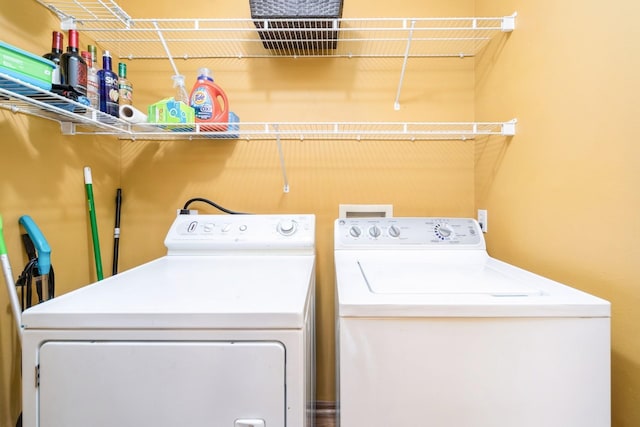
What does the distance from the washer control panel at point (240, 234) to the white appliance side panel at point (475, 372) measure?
73cm

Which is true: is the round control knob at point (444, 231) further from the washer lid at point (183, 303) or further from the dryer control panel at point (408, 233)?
the washer lid at point (183, 303)

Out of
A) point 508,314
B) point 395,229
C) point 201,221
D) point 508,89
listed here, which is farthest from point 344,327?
point 508,89

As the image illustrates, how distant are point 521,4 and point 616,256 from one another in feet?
3.76

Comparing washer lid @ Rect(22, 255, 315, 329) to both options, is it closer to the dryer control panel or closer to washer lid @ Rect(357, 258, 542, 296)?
washer lid @ Rect(357, 258, 542, 296)

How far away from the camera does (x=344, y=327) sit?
72 cm

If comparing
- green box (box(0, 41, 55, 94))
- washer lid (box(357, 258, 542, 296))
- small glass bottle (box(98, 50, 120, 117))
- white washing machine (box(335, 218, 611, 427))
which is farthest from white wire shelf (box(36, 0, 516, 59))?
white washing machine (box(335, 218, 611, 427))

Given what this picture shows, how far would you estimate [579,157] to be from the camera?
0.95 metres

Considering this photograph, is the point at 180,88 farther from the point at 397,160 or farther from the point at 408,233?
the point at 408,233

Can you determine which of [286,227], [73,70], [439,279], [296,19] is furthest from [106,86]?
[439,279]

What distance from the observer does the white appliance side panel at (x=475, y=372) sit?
69 centimetres

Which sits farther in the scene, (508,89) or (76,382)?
(508,89)

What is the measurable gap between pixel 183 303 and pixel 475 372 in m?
0.75

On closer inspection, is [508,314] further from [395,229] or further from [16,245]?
[16,245]

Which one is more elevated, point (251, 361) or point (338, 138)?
point (338, 138)
